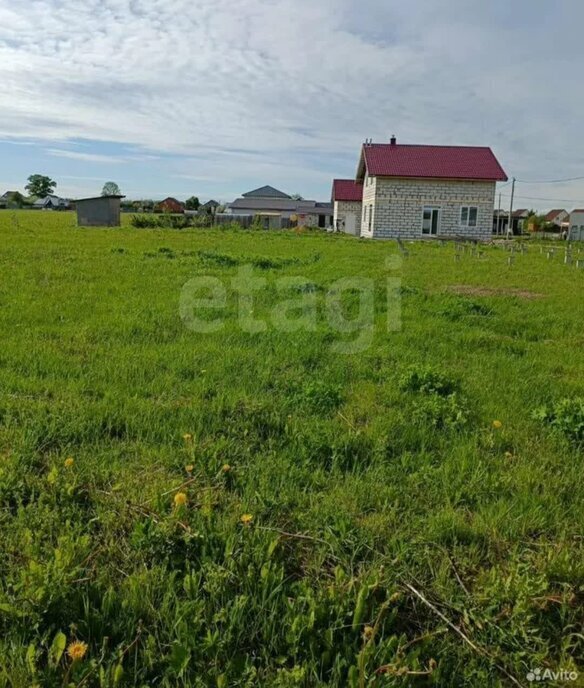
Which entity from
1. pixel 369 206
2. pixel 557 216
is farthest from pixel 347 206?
pixel 557 216

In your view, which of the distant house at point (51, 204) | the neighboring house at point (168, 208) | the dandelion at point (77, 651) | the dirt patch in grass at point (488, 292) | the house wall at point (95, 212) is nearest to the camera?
the dandelion at point (77, 651)

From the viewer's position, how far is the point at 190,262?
39.3 ft

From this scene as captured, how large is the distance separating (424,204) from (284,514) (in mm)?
28863

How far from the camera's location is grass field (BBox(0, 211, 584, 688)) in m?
1.74

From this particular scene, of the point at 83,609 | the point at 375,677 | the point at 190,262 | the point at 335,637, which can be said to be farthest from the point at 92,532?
the point at 190,262

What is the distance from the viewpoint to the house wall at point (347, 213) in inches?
1502

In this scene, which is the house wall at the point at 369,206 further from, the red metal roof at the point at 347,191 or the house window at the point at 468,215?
the red metal roof at the point at 347,191

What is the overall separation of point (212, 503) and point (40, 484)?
0.84 m

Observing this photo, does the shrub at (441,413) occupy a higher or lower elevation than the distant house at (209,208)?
lower

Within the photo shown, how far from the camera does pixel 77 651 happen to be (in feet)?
5.34

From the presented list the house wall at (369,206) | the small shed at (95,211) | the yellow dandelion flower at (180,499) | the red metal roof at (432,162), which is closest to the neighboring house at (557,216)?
the red metal roof at (432,162)

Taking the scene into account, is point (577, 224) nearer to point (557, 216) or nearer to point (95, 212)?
point (557, 216)

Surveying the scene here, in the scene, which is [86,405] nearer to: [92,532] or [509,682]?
[92,532]

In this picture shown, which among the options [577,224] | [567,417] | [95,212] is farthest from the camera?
[577,224]
